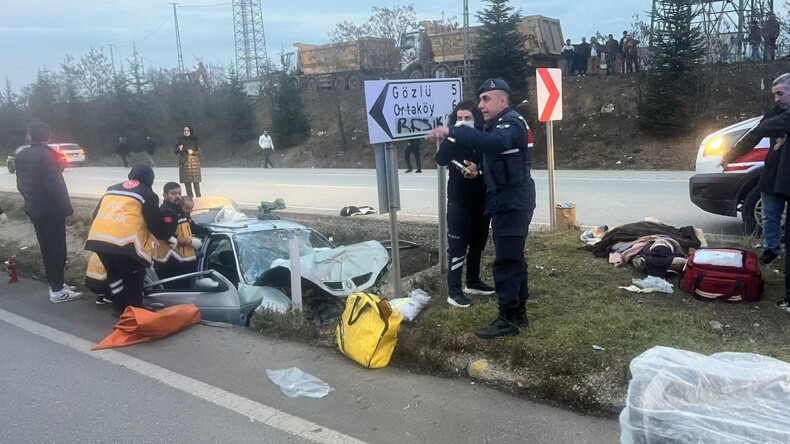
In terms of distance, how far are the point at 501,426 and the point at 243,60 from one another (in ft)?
166

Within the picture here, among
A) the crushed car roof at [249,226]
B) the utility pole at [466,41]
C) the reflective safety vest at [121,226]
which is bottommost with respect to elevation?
the crushed car roof at [249,226]

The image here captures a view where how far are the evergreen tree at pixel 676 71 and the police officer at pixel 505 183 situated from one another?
1818 cm

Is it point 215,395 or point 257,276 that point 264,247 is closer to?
point 257,276

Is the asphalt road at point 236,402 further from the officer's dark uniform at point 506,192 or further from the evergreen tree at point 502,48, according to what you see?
the evergreen tree at point 502,48

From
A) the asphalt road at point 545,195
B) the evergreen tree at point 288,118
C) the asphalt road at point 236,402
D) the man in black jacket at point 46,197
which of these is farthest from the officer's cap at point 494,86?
the evergreen tree at point 288,118

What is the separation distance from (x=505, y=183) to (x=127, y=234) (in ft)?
11.6

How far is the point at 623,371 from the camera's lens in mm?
3688

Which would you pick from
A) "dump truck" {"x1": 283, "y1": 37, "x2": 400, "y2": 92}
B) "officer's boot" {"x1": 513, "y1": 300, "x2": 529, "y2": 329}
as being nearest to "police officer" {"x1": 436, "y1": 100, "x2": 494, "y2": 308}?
"officer's boot" {"x1": 513, "y1": 300, "x2": 529, "y2": 329}

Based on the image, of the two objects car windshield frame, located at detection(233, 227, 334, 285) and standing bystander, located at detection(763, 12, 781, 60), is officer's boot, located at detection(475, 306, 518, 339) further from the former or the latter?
standing bystander, located at detection(763, 12, 781, 60)

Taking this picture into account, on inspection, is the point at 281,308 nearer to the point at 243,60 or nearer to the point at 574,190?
the point at 574,190

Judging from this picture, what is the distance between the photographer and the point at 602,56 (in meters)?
25.0

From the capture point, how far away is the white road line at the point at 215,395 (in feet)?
11.2

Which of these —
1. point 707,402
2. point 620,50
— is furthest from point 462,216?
point 620,50

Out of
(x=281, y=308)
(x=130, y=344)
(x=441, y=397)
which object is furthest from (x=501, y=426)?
(x=130, y=344)
